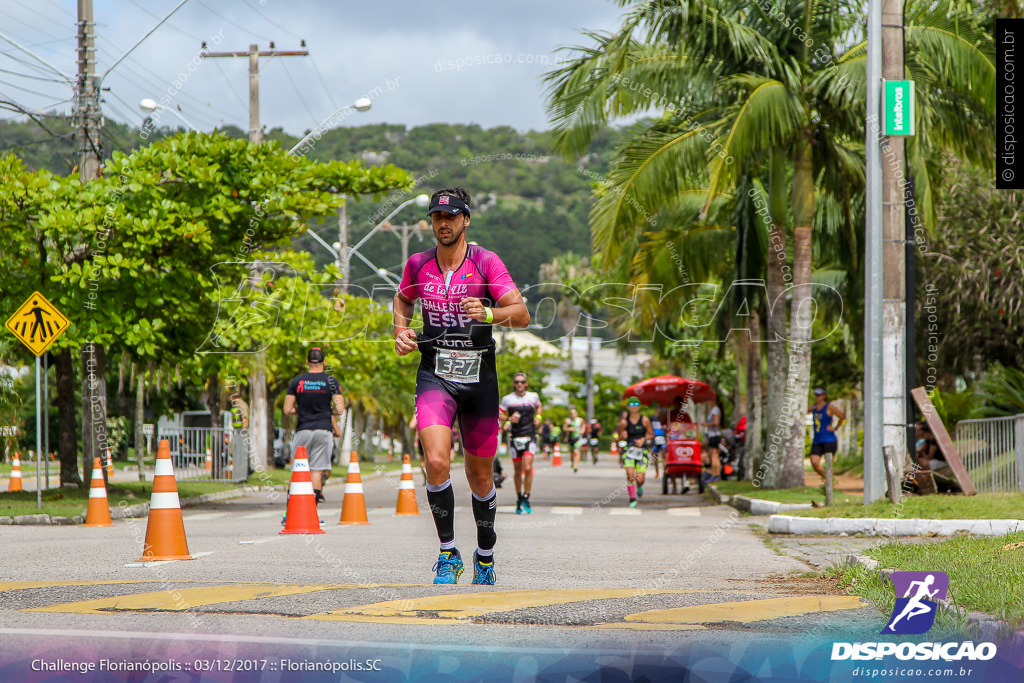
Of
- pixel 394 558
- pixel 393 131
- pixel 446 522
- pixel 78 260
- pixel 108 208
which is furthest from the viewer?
pixel 393 131

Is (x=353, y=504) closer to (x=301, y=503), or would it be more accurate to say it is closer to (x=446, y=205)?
(x=301, y=503)

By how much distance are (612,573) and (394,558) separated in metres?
1.95

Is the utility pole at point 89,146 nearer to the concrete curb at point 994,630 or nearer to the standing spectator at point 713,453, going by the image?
the standing spectator at point 713,453

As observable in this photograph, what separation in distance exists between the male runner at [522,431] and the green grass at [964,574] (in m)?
7.70

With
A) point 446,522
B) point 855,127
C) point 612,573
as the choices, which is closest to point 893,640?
point 446,522

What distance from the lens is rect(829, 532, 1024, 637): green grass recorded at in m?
5.27

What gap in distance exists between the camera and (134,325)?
18094mm

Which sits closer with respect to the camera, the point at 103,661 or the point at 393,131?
the point at 103,661

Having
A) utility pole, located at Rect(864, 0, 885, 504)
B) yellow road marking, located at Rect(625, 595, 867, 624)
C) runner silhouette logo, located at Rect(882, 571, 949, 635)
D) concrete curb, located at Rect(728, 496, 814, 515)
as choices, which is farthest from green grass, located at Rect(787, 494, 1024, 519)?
runner silhouette logo, located at Rect(882, 571, 949, 635)

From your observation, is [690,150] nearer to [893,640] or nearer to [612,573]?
[612,573]

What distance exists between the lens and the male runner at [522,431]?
54.2 ft

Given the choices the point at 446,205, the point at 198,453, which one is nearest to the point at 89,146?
the point at 198,453

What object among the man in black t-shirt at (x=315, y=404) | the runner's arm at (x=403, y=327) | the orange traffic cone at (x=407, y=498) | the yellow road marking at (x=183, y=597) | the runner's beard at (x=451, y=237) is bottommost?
the orange traffic cone at (x=407, y=498)

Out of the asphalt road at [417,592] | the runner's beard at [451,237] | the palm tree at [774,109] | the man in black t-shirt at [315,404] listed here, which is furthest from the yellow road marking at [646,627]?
the palm tree at [774,109]
